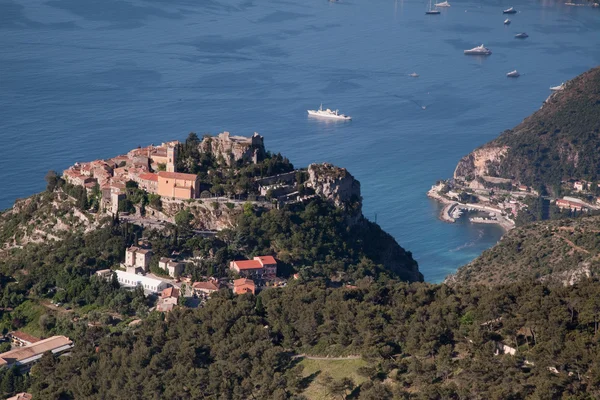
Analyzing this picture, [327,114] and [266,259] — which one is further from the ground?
[266,259]

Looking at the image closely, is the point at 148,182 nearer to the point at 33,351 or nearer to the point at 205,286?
the point at 205,286

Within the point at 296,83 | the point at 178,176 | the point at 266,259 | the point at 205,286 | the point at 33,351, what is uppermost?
the point at 178,176

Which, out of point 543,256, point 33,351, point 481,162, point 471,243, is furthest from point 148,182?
point 481,162

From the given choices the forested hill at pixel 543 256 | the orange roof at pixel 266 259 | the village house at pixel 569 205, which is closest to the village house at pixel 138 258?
the orange roof at pixel 266 259

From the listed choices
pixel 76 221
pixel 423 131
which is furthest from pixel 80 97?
pixel 76 221

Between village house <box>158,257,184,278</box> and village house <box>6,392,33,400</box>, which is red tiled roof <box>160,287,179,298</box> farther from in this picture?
village house <box>6,392,33,400</box>

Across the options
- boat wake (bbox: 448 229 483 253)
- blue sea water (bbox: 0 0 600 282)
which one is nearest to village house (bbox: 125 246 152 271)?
blue sea water (bbox: 0 0 600 282)
